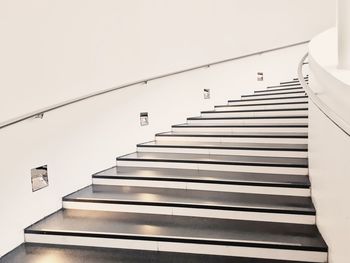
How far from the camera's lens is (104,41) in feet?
10.6

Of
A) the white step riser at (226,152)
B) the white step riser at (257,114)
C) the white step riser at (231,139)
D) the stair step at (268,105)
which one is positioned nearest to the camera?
the white step riser at (226,152)

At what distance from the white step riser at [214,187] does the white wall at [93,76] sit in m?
0.35

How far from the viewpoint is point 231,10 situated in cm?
530

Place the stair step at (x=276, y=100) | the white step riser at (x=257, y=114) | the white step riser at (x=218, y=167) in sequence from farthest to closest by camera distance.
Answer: the stair step at (x=276, y=100) → the white step riser at (x=257, y=114) → the white step riser at (x=218, y=167)

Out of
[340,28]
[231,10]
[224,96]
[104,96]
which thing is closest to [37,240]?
[104,96]

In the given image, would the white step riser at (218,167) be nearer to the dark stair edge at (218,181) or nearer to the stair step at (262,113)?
the dark stair edge at (218,181)

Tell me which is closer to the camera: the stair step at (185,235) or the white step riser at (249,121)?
the stair step at (185,235)

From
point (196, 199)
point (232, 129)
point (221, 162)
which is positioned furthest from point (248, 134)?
point (196, 199)

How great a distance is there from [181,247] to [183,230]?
0.13 meters

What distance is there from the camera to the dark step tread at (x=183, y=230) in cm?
219

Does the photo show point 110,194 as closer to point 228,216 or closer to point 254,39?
point 228,216

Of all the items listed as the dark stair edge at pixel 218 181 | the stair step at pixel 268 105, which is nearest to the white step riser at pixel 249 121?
the stair step at pixel 268 105

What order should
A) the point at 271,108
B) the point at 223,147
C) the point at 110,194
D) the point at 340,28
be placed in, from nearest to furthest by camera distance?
the point at 340,28 → the point at 110,194 → the point at 223,147 → the point at 271,108

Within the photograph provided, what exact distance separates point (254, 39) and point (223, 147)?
3.04 m
